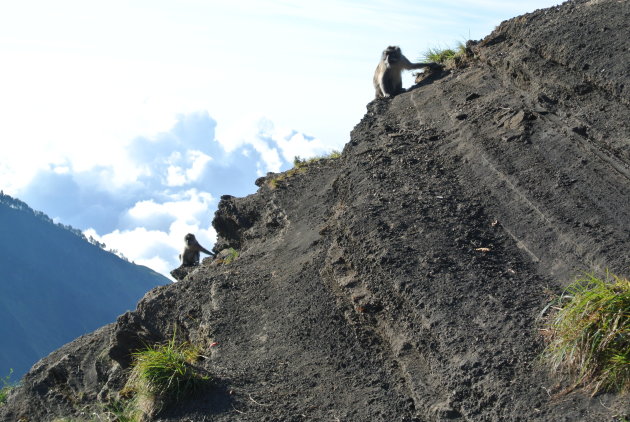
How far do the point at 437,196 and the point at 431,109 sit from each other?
3.15m

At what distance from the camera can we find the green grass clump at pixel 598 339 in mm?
5988

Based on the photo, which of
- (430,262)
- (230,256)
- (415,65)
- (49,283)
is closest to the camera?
(430,262)

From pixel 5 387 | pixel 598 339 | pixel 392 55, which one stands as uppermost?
pixel 392 55

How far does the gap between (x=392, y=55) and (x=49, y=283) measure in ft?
274

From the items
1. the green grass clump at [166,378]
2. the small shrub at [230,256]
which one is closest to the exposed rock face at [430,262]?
the green grass clump at [166,378]

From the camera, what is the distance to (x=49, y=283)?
91.0 metres

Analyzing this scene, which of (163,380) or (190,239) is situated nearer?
(163,380)

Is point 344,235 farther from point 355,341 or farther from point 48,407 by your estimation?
point 48,407

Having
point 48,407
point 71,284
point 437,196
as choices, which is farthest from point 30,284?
point 437,196

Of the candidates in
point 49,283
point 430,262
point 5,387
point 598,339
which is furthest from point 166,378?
point 49,283

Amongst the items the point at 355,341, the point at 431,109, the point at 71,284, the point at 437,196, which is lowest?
the point at 355,341

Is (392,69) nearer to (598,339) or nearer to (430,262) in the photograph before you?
(430,262)

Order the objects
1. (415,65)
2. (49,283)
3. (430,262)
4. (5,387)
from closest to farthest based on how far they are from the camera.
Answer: (430,262)
(5,387)
(415,65)
(49,283)

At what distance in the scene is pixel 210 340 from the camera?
31.5 ft
